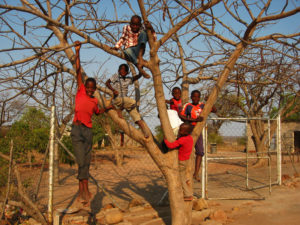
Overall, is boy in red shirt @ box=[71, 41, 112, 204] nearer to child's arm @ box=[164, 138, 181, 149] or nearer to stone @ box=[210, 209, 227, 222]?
child's arm @ box=[164, 138, 181, 149]

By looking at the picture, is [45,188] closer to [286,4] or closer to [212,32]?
[212,32]

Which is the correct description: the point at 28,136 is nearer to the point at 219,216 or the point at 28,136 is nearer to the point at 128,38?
the point at 128,38

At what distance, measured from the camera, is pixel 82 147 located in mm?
3994

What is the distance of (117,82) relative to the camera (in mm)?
4559

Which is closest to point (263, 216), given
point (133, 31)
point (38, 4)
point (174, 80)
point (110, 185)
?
point (174, 80)

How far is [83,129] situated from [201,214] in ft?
9.42

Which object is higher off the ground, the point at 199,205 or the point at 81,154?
the point at 81,154

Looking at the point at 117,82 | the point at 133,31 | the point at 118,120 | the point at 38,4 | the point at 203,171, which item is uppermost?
the point at 38,4

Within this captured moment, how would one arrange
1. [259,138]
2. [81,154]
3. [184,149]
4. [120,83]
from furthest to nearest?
[259,138] < [120,83] < [184,149] < [81,154]

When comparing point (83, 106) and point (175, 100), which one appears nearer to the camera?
point (83, 106)

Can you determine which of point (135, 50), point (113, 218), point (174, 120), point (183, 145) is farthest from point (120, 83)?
Answer: point (113, 218)

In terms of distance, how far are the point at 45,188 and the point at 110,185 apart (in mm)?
1877

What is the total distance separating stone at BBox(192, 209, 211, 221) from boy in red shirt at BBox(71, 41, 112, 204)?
7.22 ft

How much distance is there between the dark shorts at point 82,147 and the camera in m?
3.93
